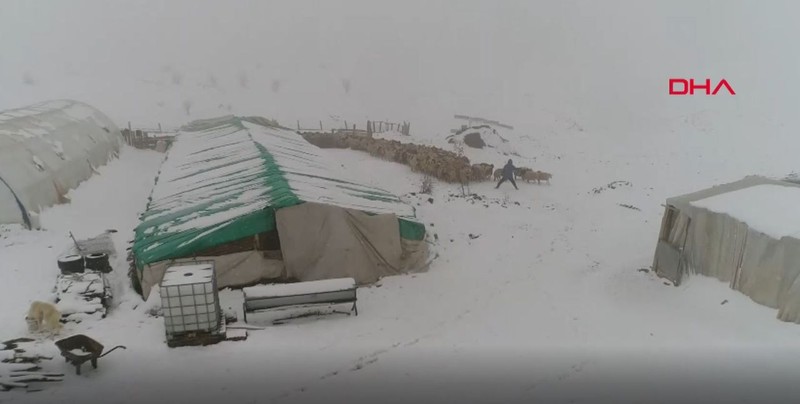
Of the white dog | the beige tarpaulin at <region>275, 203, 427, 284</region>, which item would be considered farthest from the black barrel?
the beige tarpaulin at <region>275, 203, 427, 284</region>

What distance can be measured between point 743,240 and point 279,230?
4.50 metres

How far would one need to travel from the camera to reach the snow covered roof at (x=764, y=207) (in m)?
4.57

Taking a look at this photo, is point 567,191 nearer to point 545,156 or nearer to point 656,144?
point 545,156

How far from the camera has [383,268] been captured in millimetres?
5613

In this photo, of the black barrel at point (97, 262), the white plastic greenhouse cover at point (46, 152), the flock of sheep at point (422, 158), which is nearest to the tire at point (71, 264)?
the black barrel at point (97, 262)

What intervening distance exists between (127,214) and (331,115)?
3.25 meters

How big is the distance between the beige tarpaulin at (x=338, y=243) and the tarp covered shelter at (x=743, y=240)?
9.85 ft

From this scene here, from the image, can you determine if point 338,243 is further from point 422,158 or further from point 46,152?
point 46,152

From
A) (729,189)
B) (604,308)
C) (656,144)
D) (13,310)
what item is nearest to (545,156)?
(656,144)

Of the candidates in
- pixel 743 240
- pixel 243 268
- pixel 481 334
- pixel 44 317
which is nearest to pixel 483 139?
pixel 743 240

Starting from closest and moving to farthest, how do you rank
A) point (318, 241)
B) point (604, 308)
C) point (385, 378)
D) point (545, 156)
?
1. point (385, 378)
2. point (604, 308)
3. point (318, 241)
4. point (545, 156)

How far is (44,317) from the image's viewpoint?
13.6 feet

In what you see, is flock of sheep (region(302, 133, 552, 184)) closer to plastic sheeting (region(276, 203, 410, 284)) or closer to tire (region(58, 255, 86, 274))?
plastic sheeting (region(276, 203, 410, 284))

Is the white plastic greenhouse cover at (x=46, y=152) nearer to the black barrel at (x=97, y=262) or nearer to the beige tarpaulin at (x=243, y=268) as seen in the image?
the black barrel at (x=97, y=262)
